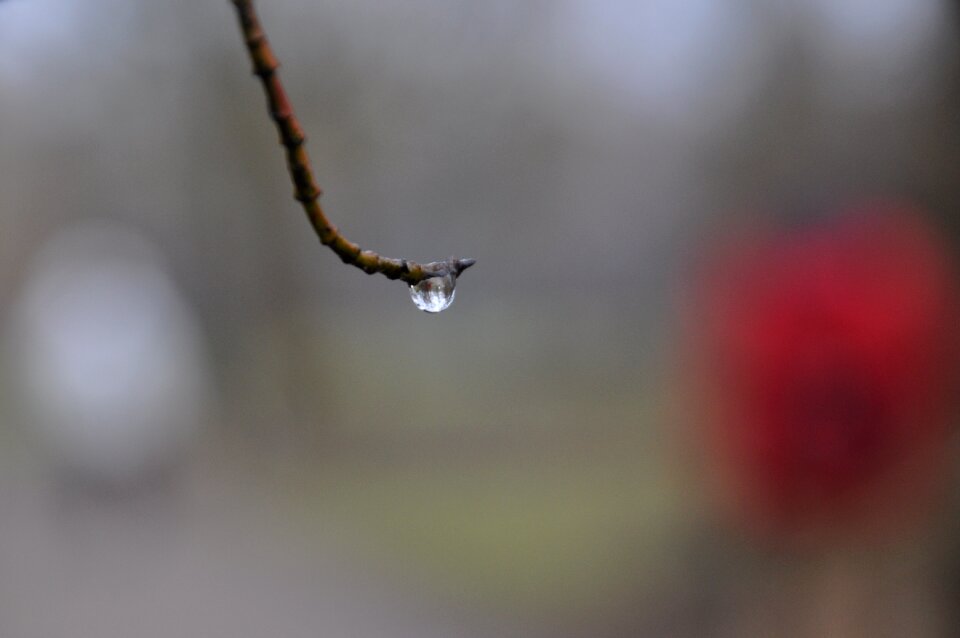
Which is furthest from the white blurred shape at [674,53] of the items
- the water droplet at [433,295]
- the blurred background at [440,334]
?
the water droplet at [433,295]

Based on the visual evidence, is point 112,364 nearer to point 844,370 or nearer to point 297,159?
point 844,370

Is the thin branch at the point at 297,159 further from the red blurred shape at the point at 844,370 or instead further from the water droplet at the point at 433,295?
the red blurred shape at the point at 844,370

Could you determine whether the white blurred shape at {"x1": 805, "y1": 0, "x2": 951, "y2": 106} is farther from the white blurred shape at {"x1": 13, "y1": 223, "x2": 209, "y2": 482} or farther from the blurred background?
the white blurred shape at {"x1": 13, "y1": 223, "x2": 209, "y2": 482}

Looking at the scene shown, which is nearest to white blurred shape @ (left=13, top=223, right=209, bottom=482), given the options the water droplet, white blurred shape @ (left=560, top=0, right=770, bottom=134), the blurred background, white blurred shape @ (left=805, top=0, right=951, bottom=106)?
the blurred background

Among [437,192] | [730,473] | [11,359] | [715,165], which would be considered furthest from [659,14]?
[11,359]

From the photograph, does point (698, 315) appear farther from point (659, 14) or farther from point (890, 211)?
point (659, 14)

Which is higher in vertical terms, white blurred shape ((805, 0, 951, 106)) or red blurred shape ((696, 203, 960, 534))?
white blurred shape ((805, 0, 951, 106))
